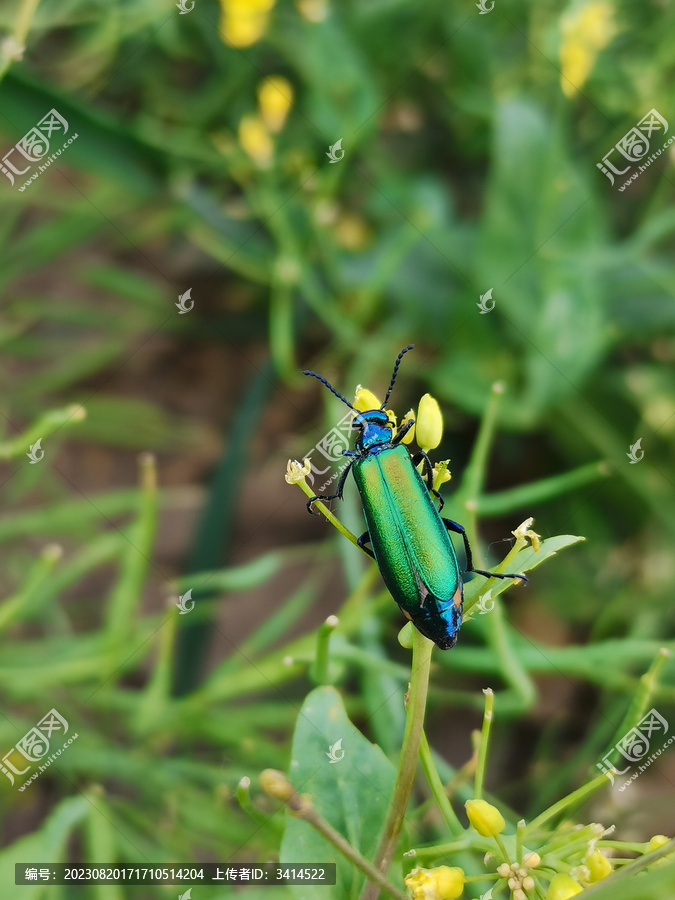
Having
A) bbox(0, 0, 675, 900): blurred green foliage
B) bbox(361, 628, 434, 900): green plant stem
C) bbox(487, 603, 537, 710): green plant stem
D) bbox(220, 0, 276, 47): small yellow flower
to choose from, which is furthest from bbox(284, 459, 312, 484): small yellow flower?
bbox(220, 0, 276, 47): small yellow flower

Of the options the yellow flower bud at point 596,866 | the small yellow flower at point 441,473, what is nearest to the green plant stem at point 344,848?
the yellow flower bud at point 596,866

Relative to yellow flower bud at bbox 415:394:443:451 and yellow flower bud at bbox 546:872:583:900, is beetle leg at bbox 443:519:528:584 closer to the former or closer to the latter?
yellow flower bud at bbox 415:394:443:451

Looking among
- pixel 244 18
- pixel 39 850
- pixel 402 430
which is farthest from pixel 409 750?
pixel 244 18

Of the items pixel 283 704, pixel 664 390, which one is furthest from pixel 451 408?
pixel 283 704

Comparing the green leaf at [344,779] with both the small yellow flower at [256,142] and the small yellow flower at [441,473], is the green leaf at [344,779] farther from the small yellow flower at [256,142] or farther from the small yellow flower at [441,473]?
the small yellow flower at [256,142]
